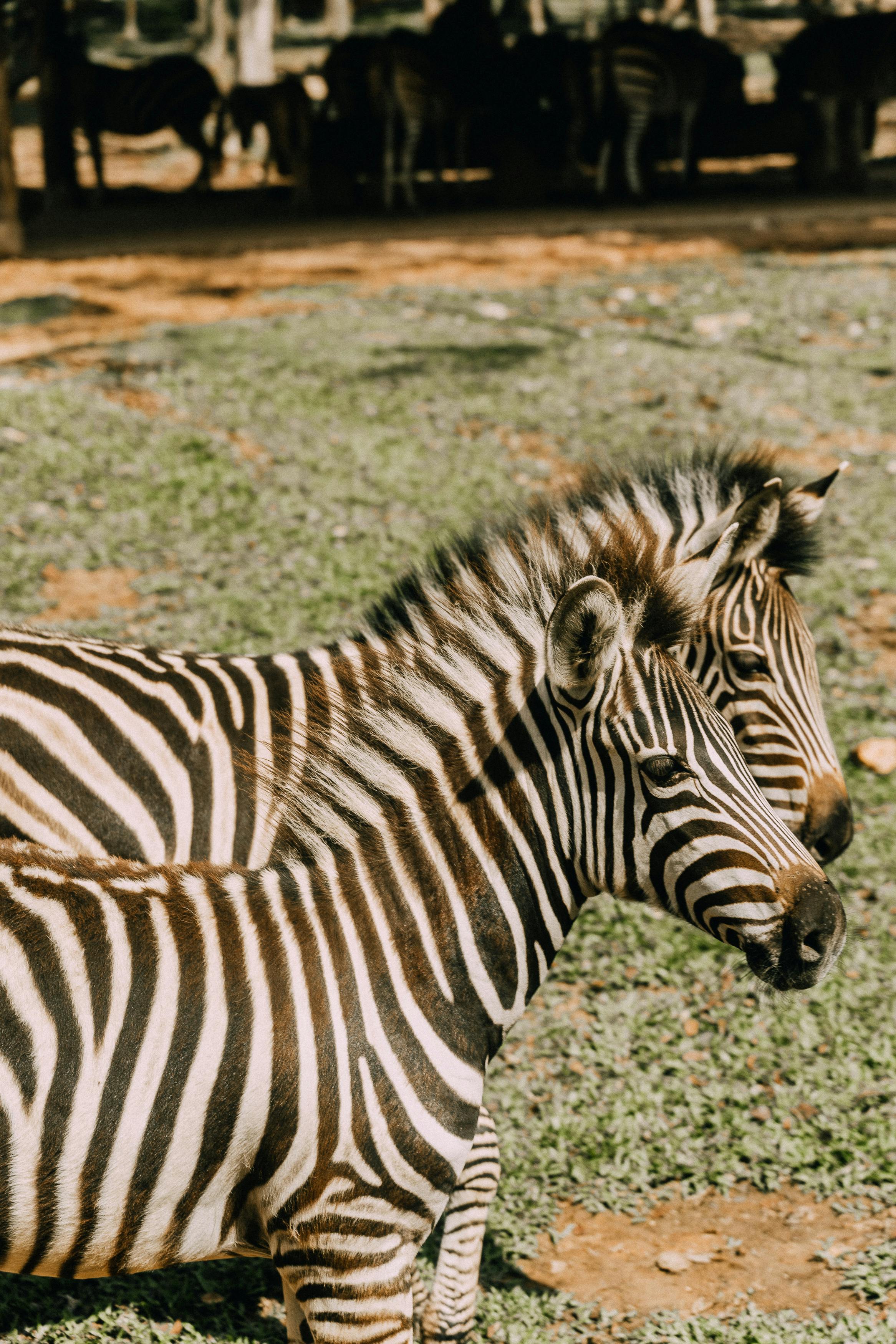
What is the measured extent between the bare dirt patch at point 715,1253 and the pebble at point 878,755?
256cm

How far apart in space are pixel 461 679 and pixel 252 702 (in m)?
1.15

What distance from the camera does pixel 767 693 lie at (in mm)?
3473

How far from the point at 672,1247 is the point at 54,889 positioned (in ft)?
7.69

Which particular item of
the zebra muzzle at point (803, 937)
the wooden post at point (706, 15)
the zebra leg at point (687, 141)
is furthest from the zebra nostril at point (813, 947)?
the wooden post at point (706, 15)

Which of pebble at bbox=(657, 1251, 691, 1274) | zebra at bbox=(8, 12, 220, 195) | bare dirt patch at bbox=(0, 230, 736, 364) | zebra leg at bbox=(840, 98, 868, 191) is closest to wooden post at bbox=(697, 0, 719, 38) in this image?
zebra leg at bbox=(840, 98, 868, 191)

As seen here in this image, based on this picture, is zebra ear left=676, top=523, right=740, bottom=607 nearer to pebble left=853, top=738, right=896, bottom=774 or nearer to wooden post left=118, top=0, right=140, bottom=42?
pebble left=853, top=738, right=896, bottom=774

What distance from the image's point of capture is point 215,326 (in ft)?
34.2

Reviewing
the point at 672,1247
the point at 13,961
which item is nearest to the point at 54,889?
the point at 13,961

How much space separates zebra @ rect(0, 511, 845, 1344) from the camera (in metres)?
2.10

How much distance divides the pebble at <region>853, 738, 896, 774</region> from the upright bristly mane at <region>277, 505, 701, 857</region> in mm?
3634

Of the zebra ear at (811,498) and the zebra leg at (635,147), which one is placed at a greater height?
the zebra leg at (635,147)

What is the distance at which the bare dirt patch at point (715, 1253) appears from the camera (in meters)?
3.33

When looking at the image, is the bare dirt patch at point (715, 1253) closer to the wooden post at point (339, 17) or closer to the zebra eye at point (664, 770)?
the zebra eye at point (664, 770)

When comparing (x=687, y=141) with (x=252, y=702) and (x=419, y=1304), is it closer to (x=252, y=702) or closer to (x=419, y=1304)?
(x=252, y=702)
